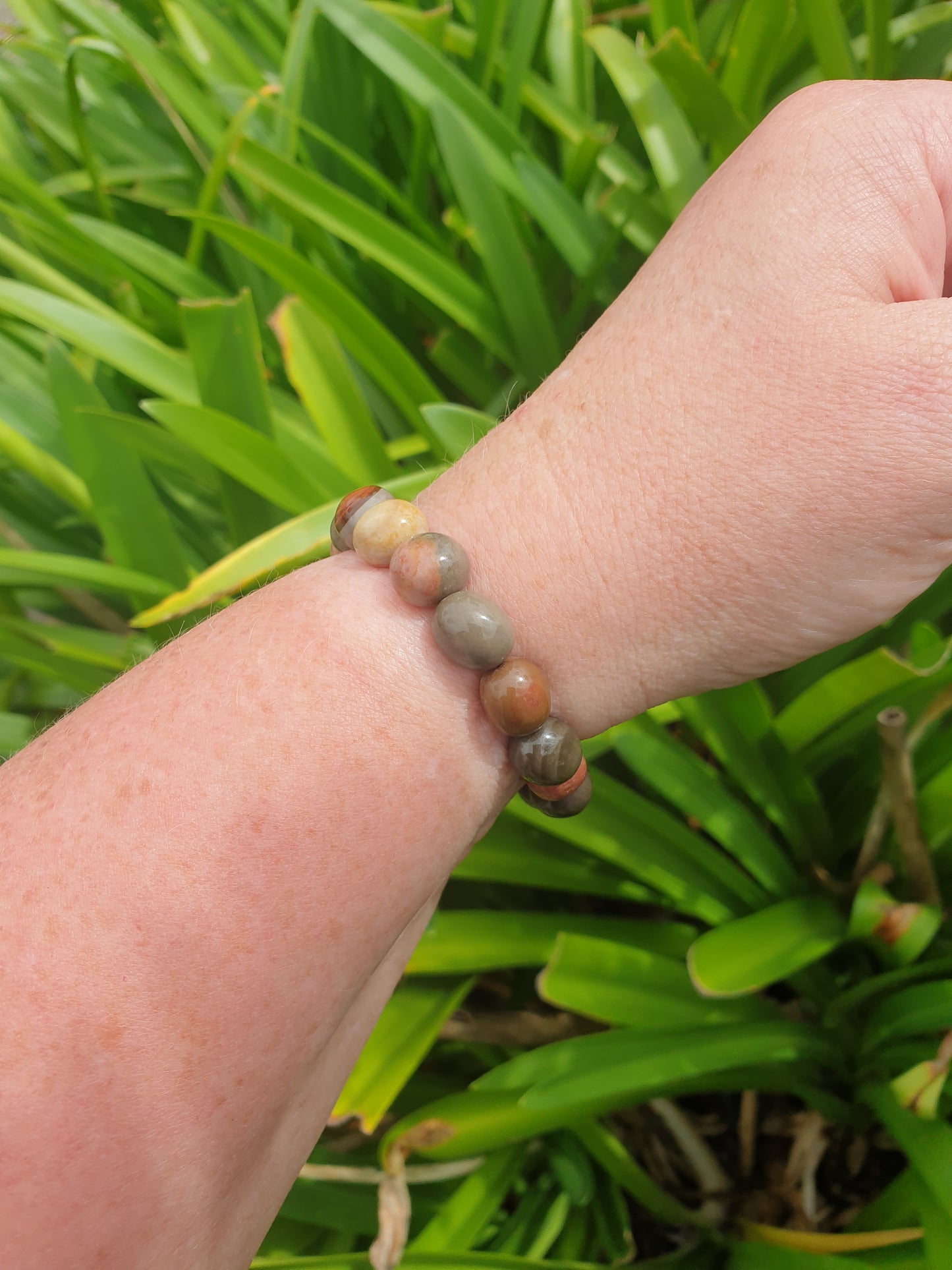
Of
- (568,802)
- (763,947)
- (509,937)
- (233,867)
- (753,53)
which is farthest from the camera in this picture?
(753,53)

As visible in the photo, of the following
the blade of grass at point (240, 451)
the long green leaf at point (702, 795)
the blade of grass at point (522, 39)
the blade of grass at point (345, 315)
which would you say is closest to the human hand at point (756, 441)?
the long green leaf at point (702, 795)

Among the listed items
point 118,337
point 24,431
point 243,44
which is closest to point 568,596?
point 118,337

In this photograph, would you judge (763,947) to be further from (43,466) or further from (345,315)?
(43,466)

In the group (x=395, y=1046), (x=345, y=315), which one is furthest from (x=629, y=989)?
(x=345, y=315)

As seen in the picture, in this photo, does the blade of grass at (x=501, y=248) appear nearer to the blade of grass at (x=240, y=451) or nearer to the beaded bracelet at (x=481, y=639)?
the blade of grass at (x=240, y=451)

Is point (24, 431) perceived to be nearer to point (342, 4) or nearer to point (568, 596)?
point (342, 4)

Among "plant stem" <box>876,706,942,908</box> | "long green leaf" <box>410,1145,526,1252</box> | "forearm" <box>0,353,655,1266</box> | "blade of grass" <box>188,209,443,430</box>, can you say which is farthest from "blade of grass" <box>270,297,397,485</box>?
"long green leaf" <box>410,1145,526,1252</box>

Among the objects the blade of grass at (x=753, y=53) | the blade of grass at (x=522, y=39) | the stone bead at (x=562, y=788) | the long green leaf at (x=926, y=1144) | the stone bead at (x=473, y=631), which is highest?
the blade of grass at (x=522, y=39)

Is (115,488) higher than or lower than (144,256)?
lower

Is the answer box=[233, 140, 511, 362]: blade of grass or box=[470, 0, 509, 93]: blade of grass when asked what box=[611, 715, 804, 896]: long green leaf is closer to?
box=[233, 140, 511, 362]: blade of grass
